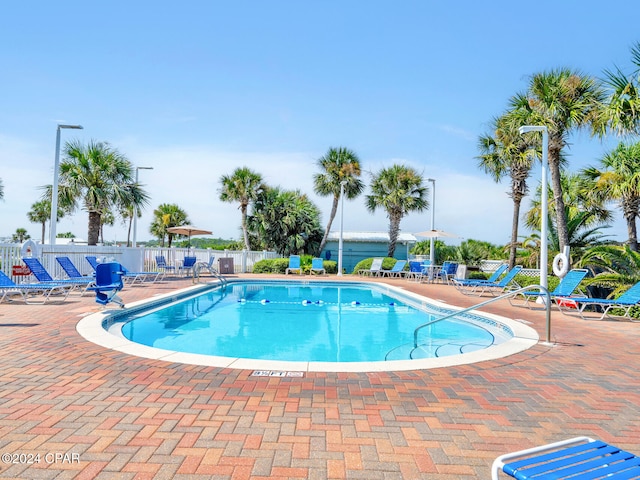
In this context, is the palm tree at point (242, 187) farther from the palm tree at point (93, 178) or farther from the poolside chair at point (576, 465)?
the poolside chair at point (576, 465)

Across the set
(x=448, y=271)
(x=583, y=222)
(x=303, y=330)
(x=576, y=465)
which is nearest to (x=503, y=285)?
Result: (x=303, y=330)

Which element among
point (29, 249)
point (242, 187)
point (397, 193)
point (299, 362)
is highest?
point (242, 187)

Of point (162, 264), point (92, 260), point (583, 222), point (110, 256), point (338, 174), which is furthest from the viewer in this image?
point (338, 174)

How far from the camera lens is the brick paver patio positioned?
7.86 ft

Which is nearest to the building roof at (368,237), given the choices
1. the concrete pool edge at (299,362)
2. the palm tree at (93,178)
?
the palm tree at (93,178)

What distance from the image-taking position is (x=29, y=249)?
11.1 m

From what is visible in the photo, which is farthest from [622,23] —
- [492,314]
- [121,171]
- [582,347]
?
[121,171]

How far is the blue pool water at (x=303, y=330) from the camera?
664cm

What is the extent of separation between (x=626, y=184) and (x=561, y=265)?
612cm

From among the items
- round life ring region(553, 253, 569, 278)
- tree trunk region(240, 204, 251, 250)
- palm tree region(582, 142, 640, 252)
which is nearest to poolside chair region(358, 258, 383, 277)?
tree trunk region(240, 204, 251, 250)

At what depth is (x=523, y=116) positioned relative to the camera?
12.2 meters

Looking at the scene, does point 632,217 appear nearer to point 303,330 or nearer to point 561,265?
point 561,265

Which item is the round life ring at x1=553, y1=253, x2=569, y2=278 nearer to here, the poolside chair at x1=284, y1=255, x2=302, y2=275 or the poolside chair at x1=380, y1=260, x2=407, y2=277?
the poolside chair at x1=380, y1=260, x2=407, y2=277

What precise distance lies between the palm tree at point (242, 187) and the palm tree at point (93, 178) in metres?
9.40
